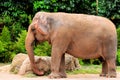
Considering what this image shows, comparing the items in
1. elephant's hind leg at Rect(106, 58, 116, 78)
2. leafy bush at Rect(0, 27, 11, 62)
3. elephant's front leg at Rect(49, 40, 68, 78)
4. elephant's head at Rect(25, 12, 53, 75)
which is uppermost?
elephant's head at Rect(25, 12, 53, 75)

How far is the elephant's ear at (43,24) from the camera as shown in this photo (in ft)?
40.9

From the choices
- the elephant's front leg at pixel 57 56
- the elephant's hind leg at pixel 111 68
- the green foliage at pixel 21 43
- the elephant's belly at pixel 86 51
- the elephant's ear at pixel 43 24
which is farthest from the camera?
the green foliage at pixel 21 43

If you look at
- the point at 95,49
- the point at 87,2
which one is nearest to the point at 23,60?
the point at 95,49

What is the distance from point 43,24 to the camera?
12.5 meters

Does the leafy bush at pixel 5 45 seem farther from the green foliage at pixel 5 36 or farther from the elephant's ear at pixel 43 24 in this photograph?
the elephant's ear at pixel 43 24

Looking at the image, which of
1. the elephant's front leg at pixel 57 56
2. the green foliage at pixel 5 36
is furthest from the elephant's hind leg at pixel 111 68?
the green foliage at pixel 5 36

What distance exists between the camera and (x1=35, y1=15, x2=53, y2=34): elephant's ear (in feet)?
40.9

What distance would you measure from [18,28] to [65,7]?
230 cm

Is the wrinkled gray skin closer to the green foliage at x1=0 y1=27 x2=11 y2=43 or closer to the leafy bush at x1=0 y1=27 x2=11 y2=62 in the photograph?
the leafy bush at x1=0 y1=27 x2=11 y2=62

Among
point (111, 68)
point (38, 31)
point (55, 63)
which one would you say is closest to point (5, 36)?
point (38, 31)

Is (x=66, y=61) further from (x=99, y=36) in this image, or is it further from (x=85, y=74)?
(x=99, y=36)

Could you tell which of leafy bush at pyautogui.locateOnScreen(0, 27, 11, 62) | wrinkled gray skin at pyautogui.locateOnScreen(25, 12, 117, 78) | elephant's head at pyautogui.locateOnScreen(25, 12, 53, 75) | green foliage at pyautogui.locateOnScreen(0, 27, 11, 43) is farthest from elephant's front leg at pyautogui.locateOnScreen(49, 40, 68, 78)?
green foliage at pyautogui.locateOnScreen(0, 27, 11, 43)

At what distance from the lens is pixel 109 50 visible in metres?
12.6

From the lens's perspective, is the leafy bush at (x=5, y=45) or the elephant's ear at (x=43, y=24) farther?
the leafy bush at (x=5, y=45)
